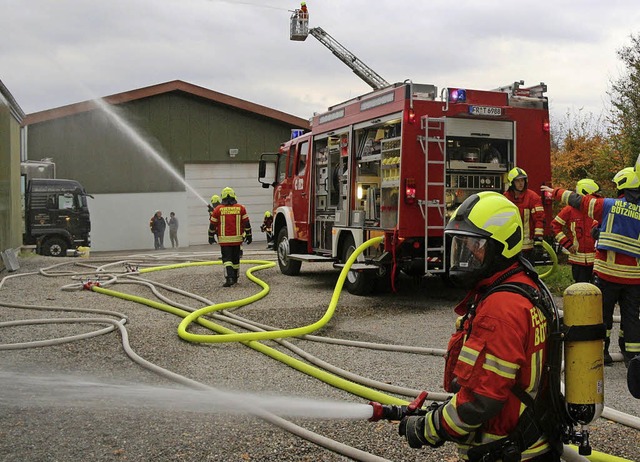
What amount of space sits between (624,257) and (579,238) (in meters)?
1.92

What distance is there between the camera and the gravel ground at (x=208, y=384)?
4094 millimetres

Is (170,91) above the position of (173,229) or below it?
above

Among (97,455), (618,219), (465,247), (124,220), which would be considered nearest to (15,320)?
(97,455)

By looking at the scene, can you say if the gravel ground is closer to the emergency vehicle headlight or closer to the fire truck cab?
the fire truck cab

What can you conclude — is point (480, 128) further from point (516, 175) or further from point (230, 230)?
point (230, 230)

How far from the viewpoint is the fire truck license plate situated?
30.6 ft

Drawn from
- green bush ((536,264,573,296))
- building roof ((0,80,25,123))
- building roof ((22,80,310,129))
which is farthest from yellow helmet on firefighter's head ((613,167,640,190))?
building roof ((22,80,310,129))

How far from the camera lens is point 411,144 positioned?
9117mm

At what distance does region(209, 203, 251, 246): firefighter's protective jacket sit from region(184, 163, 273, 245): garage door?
54.2 ft

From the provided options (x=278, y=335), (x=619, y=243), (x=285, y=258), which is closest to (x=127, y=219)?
(x=285, y=258)

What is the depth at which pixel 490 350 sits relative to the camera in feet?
7.38

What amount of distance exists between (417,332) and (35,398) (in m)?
4.12

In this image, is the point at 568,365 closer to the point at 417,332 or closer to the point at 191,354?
the point at 191,354

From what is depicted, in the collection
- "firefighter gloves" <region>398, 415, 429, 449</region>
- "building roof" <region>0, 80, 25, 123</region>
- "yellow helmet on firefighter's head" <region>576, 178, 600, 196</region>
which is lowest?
"firefighter gloves" <region>398, 415, 429, 449</region>
